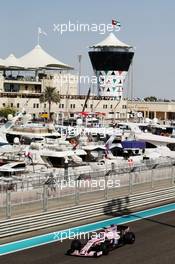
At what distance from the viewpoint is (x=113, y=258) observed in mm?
14102

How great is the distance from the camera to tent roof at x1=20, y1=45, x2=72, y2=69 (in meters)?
96.4

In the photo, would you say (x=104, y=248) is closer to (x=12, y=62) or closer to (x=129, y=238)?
(x=129, y=238)

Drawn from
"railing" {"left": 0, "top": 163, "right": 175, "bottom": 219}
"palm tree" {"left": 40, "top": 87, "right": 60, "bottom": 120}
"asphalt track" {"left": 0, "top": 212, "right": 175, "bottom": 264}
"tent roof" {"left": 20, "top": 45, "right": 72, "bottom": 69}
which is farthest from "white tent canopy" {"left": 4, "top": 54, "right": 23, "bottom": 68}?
"asphalt track" {"left": 0, "top": 212, "right": 175, "bottom": 264}

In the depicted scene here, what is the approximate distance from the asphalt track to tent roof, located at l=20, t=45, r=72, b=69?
3181 inches

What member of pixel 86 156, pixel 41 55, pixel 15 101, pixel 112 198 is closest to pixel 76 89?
pixel 41 55

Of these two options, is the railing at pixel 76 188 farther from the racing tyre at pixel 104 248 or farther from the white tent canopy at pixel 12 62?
the white tent canopy at pixel 12 62

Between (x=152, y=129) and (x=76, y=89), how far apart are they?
40.2m

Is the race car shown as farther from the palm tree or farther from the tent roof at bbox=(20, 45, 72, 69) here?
the tent roof at bbox=(20, 45, 72, 69)

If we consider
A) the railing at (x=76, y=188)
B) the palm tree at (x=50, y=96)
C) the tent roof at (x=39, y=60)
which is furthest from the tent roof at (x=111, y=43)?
the railing at (x=76, y=188)

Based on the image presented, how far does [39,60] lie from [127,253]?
85.7 meters

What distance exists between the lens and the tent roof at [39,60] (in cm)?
9638

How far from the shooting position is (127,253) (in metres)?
14.6

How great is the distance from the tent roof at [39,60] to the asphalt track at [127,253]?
80.8 metres

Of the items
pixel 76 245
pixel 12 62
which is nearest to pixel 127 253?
pixel 76 245
